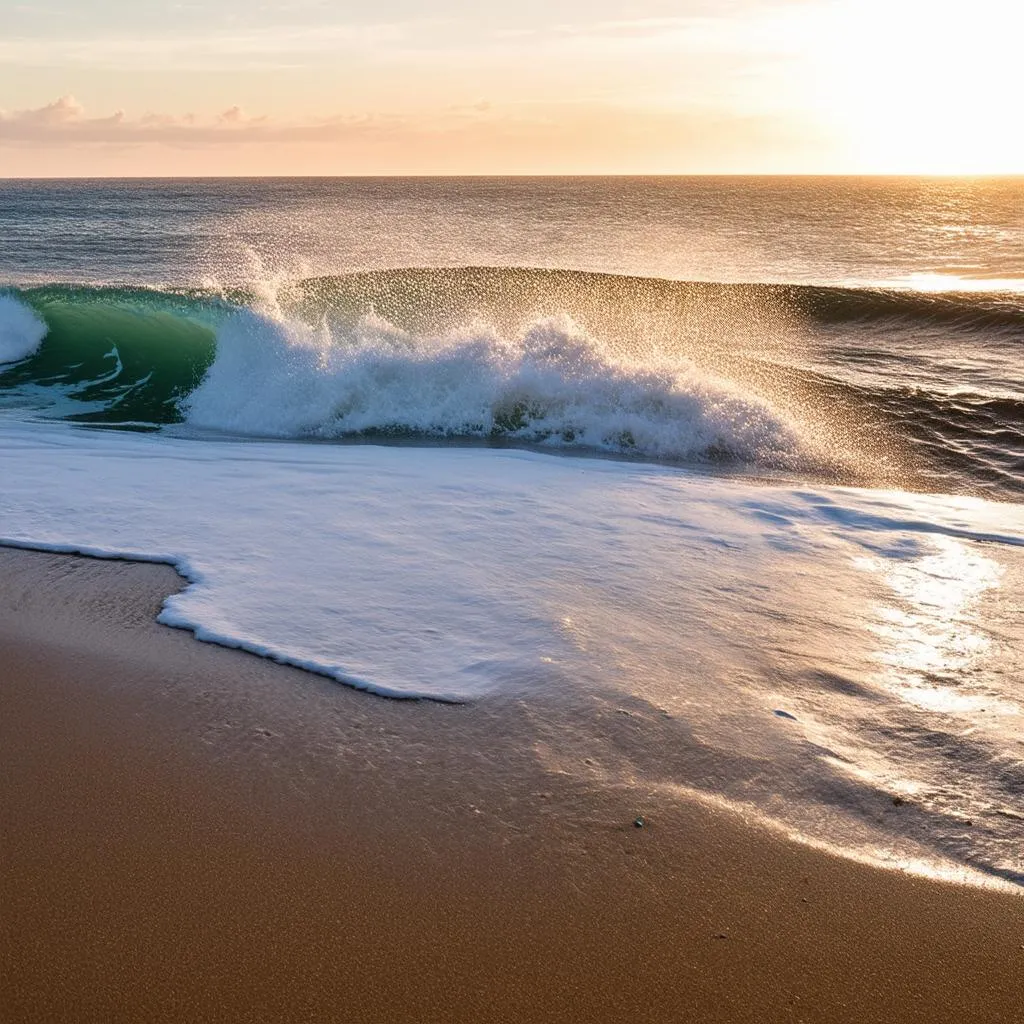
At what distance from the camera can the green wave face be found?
36.5 ft

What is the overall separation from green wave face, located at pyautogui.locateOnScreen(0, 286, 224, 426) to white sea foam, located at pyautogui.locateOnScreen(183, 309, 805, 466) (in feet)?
2.83

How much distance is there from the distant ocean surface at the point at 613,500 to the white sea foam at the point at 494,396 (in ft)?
0.12

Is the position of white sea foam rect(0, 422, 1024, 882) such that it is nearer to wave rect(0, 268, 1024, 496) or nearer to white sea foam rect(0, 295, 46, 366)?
wave rect(0, 268, 1024, 496)

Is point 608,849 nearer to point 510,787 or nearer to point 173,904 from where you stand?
point 510,787

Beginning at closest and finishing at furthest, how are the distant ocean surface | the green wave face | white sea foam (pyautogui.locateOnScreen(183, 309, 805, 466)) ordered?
the distant ocean surface
white sea foam (pyautogui.locateOnScreen(183, 309, 805, 466))
the green wave face

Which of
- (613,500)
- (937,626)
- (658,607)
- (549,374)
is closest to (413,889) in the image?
(658,607)

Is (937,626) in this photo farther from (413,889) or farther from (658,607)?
(413,889)

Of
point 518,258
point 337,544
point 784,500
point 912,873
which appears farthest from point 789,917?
point 518,258

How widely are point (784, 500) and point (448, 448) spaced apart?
10.9 feet

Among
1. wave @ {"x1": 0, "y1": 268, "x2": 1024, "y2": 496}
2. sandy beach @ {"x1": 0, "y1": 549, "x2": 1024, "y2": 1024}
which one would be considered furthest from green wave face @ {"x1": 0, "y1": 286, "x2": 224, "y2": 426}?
sandy beach @ {"x1": 0, "y1": 549, "x2": 1024, "y2": 1024}

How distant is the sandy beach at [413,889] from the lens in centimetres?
218

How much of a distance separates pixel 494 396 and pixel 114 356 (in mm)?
6325

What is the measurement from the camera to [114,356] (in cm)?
1353

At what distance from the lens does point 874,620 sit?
448 cm
